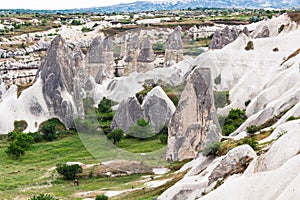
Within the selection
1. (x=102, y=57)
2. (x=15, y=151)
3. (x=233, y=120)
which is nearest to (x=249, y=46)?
(x=233, y=120)

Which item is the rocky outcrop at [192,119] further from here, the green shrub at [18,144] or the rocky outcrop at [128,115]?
the green shrub at [18,144]

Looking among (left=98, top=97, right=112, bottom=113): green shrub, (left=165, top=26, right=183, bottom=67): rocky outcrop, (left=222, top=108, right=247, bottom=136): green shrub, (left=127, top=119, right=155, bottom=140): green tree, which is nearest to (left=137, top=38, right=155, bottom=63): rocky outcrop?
(left=165, top=26, right=183, bottom=67): rocky outcrop

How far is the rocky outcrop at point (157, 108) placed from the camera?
40.5m

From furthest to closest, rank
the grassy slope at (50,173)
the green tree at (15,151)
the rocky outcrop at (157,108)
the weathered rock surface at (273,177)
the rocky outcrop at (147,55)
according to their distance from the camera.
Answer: the rocky outcrop at (147,55) → the rocky outcrop at (157,108) → the green tree at (15,151) → the grassy slope at (50,173) → the weathered rock surface at (273,177)

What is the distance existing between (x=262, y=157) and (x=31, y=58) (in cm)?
7158

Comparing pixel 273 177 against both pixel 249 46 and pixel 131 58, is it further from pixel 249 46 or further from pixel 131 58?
pixel 131 58

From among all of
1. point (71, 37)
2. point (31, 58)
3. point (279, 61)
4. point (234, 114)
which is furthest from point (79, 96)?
point (71, 37)

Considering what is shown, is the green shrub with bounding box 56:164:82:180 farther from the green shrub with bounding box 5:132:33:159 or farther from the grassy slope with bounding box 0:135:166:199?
the green shrub with bounding box 5:132:33:159

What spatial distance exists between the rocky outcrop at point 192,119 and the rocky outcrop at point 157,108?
915 cm

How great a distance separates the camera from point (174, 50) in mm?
59625

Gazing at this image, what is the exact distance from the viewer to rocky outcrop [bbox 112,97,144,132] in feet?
133

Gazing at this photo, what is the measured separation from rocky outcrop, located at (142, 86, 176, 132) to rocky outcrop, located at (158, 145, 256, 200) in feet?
56.6

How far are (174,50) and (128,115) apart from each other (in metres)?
20.6

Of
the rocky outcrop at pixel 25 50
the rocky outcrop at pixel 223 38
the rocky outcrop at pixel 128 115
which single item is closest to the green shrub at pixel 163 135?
the rocky outcrop at pixel 128 115
